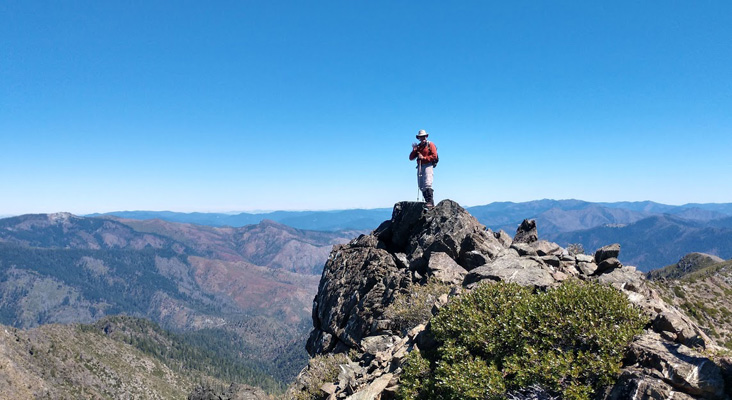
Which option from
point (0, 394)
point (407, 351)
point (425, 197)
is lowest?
point (0, 394)

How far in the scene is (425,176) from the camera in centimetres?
2522

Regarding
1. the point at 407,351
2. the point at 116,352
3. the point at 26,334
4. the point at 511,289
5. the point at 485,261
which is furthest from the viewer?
the point at 116,352

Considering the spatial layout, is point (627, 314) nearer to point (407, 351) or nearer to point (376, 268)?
point (407, 351)

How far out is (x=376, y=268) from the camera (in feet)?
79.7

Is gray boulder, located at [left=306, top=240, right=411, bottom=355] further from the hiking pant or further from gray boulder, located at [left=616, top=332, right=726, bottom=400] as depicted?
gray boulder, located at [left=616, top=332, right=726, bottom=400]

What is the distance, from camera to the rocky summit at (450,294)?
7.60 meters

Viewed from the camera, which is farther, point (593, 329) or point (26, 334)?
point (26, 334)

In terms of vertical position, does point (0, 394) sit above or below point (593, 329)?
below

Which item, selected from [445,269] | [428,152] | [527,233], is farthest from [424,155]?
[527,233]

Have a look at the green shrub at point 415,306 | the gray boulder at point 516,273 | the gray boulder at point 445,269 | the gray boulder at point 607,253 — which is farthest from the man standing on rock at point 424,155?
the gray boulder at point 607,253

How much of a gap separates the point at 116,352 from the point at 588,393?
216 meters

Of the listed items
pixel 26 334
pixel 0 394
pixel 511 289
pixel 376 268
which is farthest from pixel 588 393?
pixel 26 334

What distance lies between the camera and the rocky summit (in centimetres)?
760

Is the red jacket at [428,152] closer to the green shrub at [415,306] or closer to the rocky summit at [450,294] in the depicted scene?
the rocky summit at [450,294]
